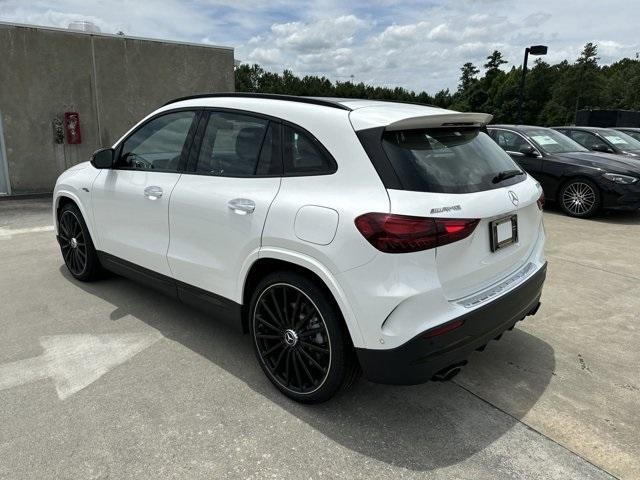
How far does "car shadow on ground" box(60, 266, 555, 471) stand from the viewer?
254cm

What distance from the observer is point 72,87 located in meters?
9.99

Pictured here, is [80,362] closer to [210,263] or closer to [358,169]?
[210,263]

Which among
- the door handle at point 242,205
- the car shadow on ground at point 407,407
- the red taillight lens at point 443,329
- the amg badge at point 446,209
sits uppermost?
the amg badge at point 446,209

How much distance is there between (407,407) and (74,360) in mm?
2220

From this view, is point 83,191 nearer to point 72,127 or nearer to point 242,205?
point 242,205

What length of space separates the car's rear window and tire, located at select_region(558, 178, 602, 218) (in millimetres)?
6222

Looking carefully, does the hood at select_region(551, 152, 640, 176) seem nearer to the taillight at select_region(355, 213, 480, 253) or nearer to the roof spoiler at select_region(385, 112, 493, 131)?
the roof spoiler at select_region(385, 112, 493, 131)

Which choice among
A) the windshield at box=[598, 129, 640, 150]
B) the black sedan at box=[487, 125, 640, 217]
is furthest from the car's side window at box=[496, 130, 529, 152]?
the windshield at box=[598, 129, 640, 150]

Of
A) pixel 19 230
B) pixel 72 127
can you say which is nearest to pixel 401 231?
pixel 19 230

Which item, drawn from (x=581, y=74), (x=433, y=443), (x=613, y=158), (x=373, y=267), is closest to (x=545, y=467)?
(x=433, y=443)

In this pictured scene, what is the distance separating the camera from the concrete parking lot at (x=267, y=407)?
2410mm

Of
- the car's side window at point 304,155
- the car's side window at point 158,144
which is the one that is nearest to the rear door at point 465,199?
the car's side window at point 304,155

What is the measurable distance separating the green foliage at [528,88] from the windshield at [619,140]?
129 feet

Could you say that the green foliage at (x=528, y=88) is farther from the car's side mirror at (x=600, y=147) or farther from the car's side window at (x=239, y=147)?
the car's side window at (x=239, y=147)
